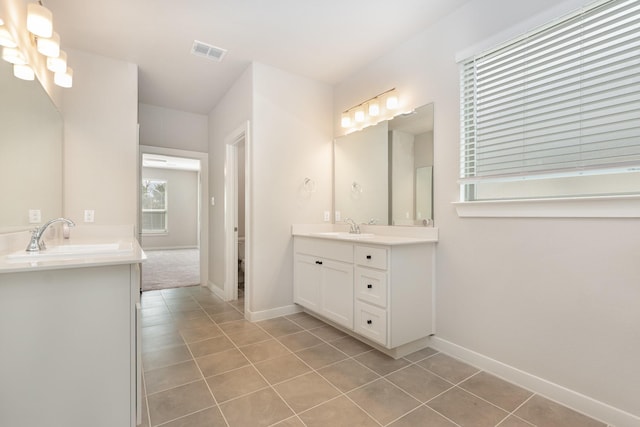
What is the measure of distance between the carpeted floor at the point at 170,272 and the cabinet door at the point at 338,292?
2.75 meters

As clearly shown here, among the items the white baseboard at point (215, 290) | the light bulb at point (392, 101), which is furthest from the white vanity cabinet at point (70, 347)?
the white baseboard at point (215, 290)

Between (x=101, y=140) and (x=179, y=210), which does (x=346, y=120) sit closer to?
(x=101, y=140)

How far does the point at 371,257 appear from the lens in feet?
7.34

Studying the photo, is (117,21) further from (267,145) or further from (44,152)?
(267,145)

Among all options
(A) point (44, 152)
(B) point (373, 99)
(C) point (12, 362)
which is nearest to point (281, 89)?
(B) point (373, 99)

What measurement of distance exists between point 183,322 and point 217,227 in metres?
1.49

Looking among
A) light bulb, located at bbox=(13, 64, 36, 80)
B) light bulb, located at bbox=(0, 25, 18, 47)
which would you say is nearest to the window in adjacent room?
light bulb, located at bbox=(13, 64, 36, 80)

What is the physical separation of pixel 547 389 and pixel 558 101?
5.56 feet

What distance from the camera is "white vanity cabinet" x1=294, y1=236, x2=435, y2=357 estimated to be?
2.12m

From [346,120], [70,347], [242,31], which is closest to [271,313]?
[70,347]

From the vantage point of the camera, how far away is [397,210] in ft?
8.90

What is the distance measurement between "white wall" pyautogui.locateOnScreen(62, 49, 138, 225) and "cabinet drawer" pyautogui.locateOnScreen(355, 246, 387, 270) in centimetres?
223

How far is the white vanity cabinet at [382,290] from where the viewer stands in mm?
2119

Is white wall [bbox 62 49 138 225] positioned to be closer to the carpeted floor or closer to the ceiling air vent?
the ceiling air vent
